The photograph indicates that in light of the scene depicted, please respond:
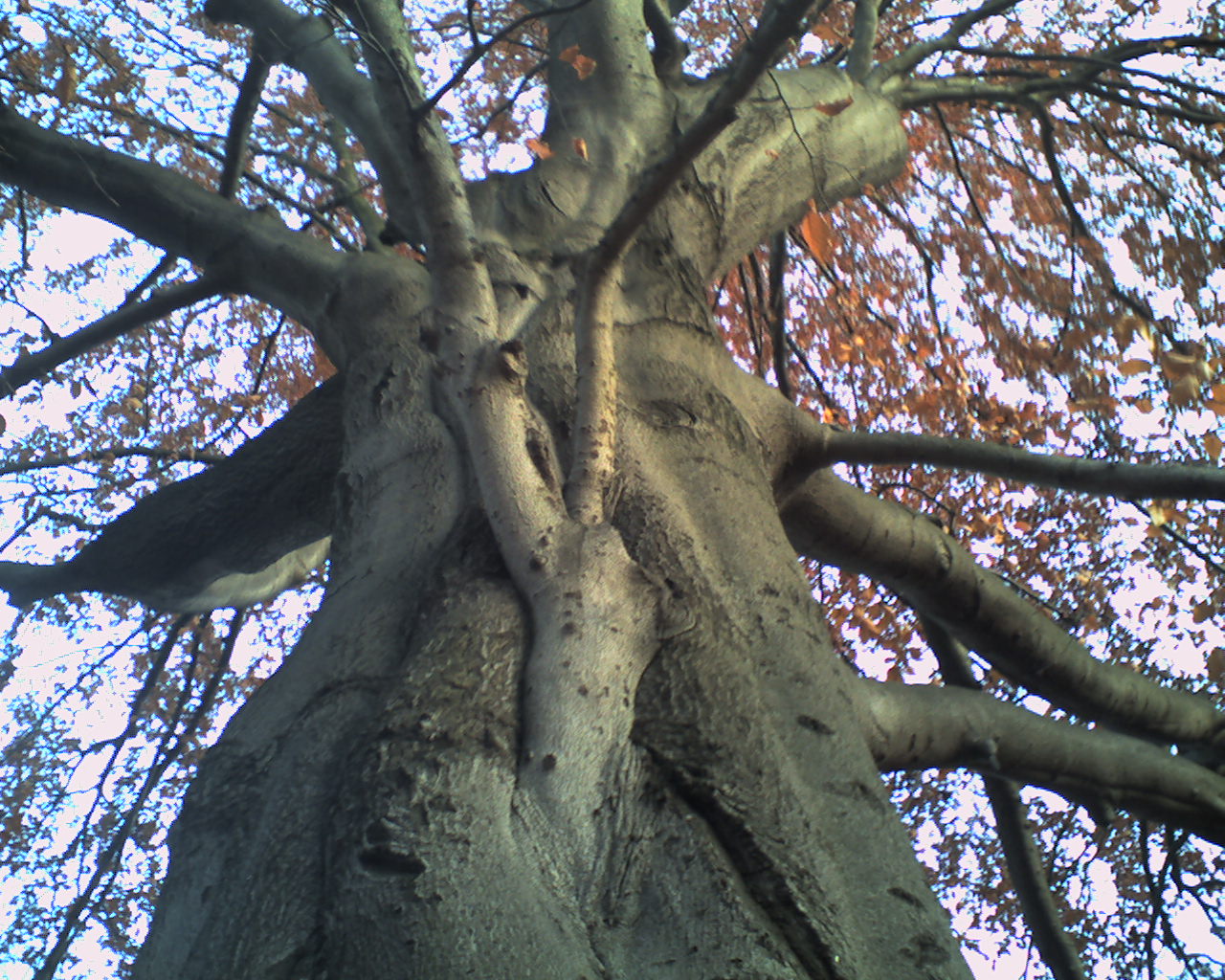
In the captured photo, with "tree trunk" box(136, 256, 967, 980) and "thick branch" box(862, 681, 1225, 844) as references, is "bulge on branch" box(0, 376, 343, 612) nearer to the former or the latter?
"tree trunk" box(136, 256, 967, 980)

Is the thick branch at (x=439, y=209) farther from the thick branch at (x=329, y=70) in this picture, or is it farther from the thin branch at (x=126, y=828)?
the thin branch at (x=126, y=828)

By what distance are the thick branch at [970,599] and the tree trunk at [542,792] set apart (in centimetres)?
101

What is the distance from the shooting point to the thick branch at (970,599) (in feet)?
10.1

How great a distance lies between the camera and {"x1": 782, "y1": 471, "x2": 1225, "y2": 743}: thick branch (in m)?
3.08

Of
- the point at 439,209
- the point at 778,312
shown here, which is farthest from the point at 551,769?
the point at 778,312

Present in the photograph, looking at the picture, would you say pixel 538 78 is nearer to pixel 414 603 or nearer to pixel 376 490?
pixel 376 490

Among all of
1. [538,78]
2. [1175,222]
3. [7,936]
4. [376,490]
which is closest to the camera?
[376,490]

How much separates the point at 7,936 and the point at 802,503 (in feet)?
16.3

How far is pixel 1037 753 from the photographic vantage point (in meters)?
2.67

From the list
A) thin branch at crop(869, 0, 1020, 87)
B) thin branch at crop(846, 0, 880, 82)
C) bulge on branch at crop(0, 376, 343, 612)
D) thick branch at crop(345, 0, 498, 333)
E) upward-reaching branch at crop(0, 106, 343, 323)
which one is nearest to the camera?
thick branch at crop(345, 0, 498, 333)

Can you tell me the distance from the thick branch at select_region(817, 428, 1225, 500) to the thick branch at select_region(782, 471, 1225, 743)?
0.68ft

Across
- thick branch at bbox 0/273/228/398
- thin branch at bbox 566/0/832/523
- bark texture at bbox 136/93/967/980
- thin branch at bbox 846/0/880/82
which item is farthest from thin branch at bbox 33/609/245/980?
thin branch at bbox 846/0/880/82

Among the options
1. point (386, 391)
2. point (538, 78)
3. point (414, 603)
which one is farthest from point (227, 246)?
point (538, 78)

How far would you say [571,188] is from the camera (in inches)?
128
